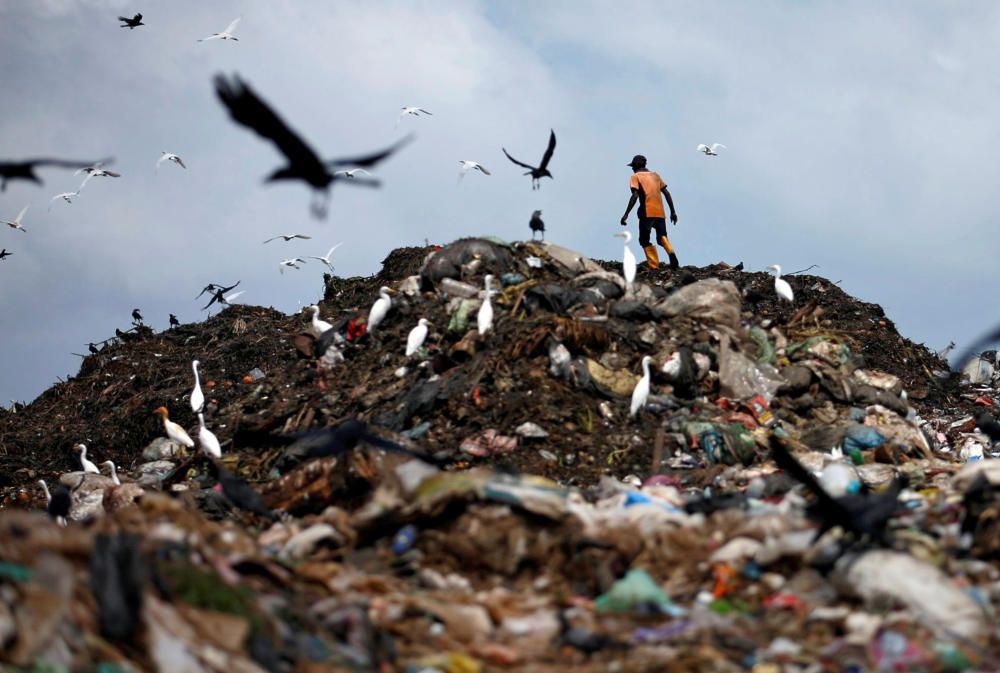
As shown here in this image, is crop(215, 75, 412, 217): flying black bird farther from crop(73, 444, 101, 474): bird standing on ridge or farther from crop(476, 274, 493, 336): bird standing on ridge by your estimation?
crop(73, 444, 101, 474): bird standing on ridge

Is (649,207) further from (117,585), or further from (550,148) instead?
(117,585)

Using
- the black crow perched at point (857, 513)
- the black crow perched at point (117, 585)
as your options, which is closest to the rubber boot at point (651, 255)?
the black crow perched at point (857, 513)

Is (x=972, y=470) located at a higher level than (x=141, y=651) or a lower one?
higher

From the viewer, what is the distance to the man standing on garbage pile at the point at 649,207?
13461 mm

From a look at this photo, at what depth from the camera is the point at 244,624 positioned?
409 cm

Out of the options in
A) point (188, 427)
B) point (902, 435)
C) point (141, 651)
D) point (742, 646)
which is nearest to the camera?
point (141, 651)

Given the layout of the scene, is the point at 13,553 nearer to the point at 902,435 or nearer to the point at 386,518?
the point at 386,518

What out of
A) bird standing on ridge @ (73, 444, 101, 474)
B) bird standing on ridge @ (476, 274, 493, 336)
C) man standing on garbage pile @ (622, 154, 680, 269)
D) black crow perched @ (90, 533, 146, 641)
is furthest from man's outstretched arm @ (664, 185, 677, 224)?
black crow perched @ (90, 533, 146, 641)

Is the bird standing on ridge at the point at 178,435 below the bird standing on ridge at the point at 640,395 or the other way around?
below

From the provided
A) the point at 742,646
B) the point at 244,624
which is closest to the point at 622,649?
the point at 742,646

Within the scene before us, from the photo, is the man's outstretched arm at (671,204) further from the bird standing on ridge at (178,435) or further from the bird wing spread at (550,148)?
the bird standing on ridge at (178,435)

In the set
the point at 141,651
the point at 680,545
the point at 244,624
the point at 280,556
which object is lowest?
the point at 141,651

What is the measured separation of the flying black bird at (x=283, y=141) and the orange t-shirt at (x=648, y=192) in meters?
7.51

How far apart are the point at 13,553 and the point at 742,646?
287 centimetres
